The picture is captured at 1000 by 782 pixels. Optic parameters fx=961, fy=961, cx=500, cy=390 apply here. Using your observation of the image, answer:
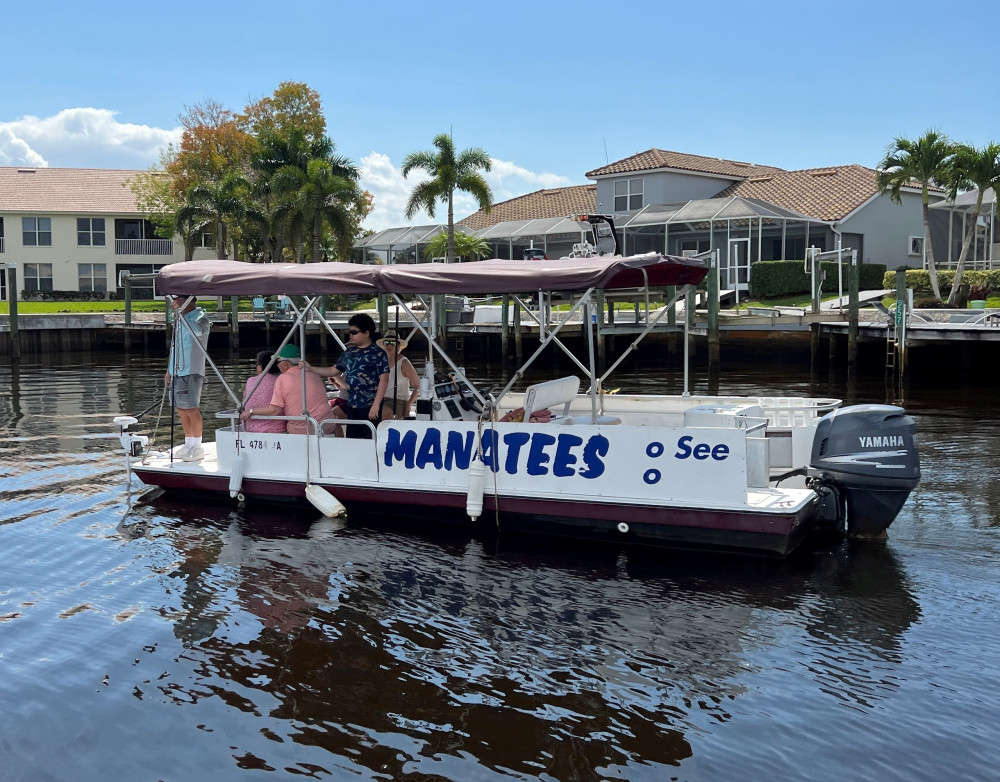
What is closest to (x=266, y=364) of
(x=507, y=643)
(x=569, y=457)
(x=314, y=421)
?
(x=314, y=421)

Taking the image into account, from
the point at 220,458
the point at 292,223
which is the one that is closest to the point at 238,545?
the point at 220,458

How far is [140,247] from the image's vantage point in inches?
2344

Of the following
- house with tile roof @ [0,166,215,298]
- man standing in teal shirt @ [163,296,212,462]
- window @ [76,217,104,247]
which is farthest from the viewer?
window @ [76,217,104,247]

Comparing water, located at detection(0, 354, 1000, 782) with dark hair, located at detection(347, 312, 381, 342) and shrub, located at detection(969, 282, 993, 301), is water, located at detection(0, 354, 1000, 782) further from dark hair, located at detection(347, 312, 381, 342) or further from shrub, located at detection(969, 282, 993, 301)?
shrub, located at detection(969, 282, 993, 301)

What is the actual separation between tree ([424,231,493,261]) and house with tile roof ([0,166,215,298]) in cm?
1801

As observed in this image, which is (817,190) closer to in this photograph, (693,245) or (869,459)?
(693,245)

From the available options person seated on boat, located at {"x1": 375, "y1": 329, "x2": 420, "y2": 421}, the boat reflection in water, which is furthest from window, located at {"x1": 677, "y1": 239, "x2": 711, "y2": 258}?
the boat reflection in water

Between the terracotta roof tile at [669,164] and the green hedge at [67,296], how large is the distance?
29.8 meters

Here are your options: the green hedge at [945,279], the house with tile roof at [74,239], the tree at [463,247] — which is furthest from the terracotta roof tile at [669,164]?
the house with tile roof at [74,239]

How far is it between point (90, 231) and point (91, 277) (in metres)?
2.86

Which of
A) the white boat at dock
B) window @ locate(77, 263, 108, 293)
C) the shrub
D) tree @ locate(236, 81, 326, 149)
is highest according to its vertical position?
tree @ locate(236, 81, 326, 149)

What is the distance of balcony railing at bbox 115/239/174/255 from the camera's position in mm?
59406

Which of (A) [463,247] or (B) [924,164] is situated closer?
(B) [924,164]

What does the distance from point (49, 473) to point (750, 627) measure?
392 inches
